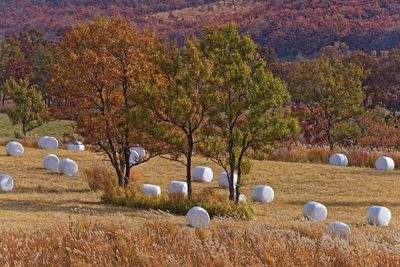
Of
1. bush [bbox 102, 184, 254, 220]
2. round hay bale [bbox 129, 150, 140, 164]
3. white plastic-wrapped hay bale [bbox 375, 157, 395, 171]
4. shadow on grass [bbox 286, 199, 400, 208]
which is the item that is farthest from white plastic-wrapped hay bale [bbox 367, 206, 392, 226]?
white plastic-wrapped hay bale [bbox 375, 157, 395, 171]

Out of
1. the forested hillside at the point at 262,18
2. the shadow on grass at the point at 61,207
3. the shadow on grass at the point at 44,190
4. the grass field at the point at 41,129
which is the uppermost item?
the forested hillside at the point at 262,18

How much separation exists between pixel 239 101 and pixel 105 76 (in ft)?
16.7

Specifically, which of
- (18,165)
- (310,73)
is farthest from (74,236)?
(310,73)

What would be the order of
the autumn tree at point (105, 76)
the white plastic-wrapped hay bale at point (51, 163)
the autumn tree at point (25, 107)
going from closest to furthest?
the autumn tree at point (105, 76), the white plastic-wrapped hay bale at point (51, 163), the autumn tree at point (25, 107)

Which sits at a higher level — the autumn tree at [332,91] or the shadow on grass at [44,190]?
the autumn tree at [332,91]

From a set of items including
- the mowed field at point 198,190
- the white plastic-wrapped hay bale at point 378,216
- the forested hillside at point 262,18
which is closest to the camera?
the mowed field at point 198,190

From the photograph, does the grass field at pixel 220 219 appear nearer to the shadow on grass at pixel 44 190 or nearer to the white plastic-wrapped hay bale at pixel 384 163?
the shadow on grass at pixel 44 190

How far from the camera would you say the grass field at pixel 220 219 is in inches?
424

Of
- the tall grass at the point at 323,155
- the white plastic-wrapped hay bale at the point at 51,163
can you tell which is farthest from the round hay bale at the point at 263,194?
the tall grass at the point at 323,155

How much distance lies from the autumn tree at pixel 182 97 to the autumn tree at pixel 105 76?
1.84 metres

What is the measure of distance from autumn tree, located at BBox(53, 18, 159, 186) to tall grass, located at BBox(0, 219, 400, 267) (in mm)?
10573

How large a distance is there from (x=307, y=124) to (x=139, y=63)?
26155 millimetres

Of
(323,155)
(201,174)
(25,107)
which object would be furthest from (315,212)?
(25,107)

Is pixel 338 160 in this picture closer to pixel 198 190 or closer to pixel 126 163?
pixel 198 190
